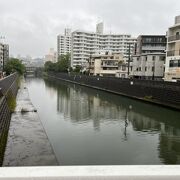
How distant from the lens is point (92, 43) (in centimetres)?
9850

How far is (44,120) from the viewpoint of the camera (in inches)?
630

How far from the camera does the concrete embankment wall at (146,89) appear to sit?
2016 centimetres

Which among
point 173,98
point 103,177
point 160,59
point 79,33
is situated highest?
point 79,33

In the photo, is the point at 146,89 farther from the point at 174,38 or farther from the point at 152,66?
the point at 152,66

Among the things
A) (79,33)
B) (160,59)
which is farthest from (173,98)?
(79,33)

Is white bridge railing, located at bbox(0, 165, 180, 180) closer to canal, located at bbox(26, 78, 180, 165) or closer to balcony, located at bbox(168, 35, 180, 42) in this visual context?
canal, located at bbox(26, 78, 180, 165)

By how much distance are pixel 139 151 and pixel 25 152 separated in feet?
15.2

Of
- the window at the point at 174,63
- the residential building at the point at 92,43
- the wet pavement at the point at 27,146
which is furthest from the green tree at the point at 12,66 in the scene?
the wet pavement at the point at 27,146

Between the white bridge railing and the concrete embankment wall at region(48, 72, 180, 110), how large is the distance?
730 inches

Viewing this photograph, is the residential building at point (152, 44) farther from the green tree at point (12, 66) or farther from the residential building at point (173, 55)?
the green tree at point (12, 66)

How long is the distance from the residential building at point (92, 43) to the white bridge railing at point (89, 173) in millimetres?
81698

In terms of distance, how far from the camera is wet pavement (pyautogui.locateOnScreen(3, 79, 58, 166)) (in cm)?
686

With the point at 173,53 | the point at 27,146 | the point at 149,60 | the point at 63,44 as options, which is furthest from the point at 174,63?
the point at 63,44

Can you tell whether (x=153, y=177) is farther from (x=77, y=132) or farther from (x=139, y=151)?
(x=77, y=132)
